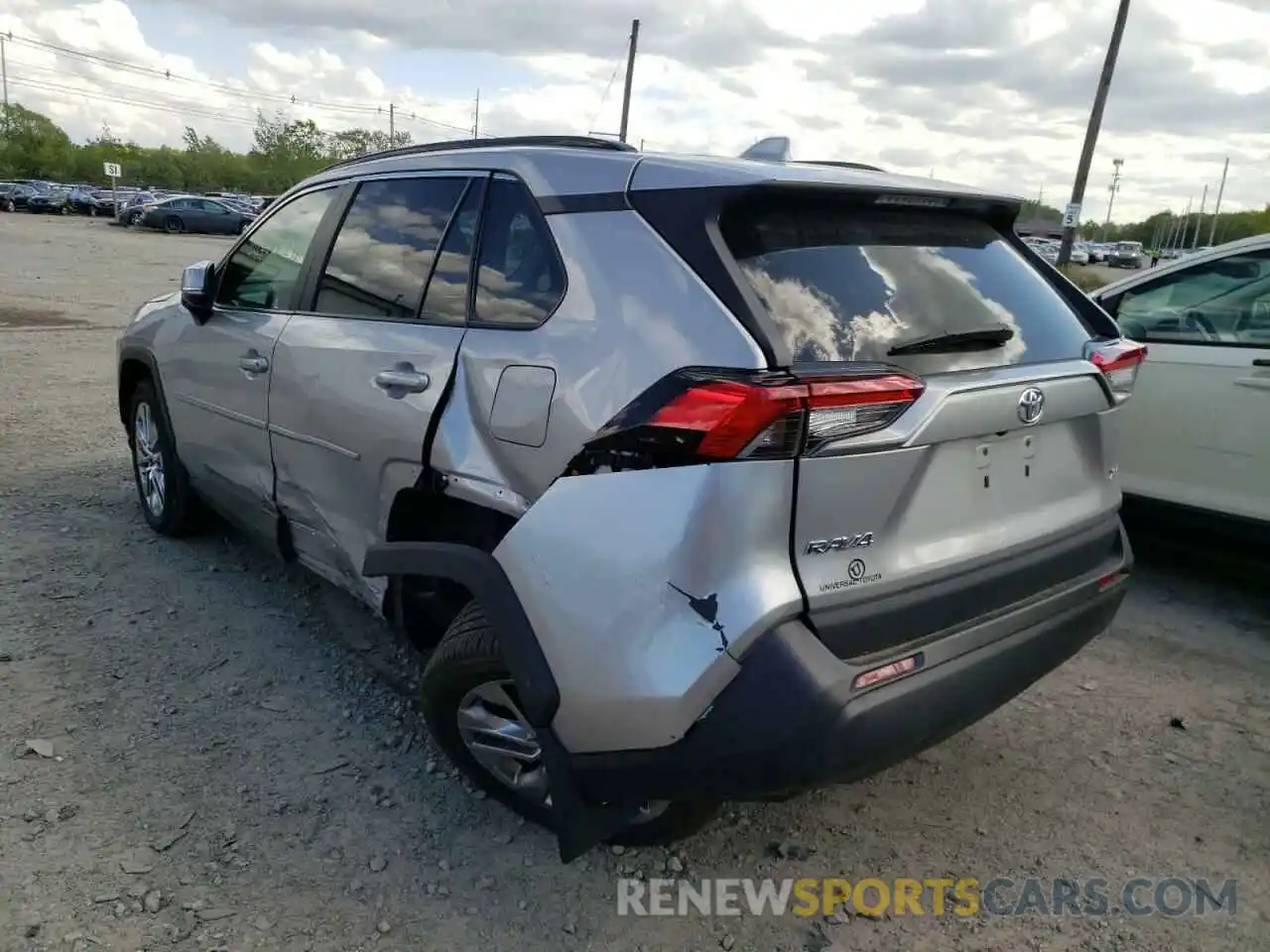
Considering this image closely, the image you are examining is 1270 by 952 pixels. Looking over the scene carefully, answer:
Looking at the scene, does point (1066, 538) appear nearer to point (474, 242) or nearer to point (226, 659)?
point (474, 242)

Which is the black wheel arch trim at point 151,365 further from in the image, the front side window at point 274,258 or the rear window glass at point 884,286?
the rear window glass at point 884,286

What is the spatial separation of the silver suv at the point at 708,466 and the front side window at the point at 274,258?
64cm

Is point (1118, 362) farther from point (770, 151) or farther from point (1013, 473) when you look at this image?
point (770, 151)

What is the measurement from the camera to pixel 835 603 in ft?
6.85

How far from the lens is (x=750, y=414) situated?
199 cm

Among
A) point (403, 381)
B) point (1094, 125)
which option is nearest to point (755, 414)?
point (403, 381)

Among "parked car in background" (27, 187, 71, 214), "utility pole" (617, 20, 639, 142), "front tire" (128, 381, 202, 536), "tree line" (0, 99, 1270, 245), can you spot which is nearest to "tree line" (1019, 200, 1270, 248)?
"tree line" (0, 99, 1270, 245)

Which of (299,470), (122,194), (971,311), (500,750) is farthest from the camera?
(122,194)

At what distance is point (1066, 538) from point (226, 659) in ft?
9.52

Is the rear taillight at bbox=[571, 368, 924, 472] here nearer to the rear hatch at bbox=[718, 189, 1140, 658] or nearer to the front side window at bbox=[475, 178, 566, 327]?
the rear hatch at bbox=[718, 189, 1140, 658]

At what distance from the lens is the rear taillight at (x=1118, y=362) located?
275 centimetres

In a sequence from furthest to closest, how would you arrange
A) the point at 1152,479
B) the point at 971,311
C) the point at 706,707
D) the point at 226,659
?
1. the point at 1152,479
2. the point at 226,659
3. the point at 971,311
4. the point at 706,707

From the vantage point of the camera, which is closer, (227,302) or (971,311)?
(971,311)

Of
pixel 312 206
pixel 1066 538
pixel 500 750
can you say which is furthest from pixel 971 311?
pixel 312 206
